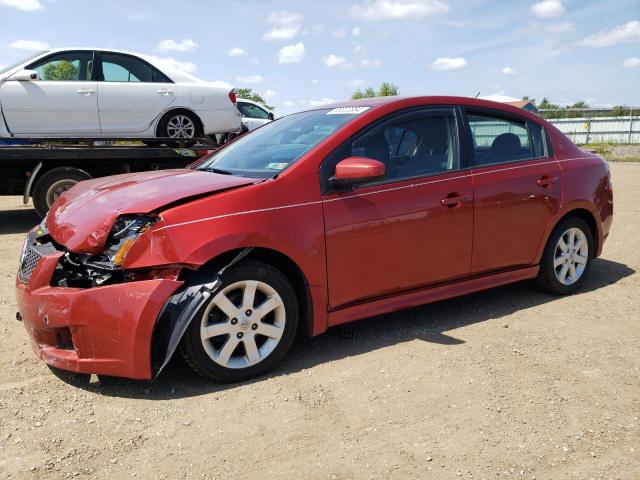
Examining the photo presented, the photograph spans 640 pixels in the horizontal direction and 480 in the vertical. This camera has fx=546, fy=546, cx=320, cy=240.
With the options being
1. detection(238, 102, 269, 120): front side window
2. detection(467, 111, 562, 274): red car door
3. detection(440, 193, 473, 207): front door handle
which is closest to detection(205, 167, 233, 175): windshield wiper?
detection(440, 193, 473, 207): front door handle

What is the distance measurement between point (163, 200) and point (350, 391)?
4.77ft

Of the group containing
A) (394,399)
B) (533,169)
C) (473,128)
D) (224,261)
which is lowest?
(394,399)

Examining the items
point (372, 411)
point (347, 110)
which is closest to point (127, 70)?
point (347, 110)

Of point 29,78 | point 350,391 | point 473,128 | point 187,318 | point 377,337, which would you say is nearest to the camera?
point 187,318

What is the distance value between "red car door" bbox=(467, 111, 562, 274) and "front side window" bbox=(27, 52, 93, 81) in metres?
6.06

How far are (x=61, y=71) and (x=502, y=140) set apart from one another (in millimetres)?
6424

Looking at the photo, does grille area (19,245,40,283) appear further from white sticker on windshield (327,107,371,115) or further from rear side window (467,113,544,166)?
rear side window (467,113,544,166)

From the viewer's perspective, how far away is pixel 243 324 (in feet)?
10.1

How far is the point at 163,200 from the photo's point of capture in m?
2.93

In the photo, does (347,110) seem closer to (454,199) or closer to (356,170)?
(356,170)

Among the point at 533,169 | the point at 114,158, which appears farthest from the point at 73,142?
the point at 533,169

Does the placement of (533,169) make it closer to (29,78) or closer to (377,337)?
(377,337)

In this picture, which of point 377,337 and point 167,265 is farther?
point 377,337

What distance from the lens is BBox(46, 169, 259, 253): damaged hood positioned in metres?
2.90
